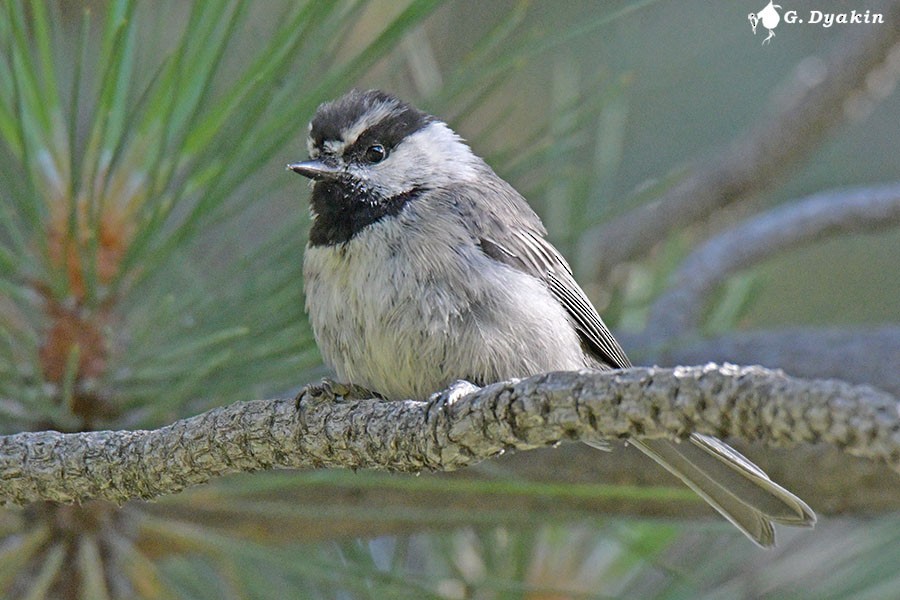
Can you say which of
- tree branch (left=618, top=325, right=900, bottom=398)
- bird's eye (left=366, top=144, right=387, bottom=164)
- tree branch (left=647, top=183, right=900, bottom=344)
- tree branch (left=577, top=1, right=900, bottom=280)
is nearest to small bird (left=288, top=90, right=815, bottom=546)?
bird's eye (left=366, top=144, right=387, bottom=164)

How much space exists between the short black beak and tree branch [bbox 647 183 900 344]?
3.19ft

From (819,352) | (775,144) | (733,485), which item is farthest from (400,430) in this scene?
(775,144)

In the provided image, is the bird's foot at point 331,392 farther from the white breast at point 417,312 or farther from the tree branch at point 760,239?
the tree branch at point 760,239

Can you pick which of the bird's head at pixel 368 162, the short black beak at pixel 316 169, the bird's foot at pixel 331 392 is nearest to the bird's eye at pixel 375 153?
the bird's head at pixel 368 162

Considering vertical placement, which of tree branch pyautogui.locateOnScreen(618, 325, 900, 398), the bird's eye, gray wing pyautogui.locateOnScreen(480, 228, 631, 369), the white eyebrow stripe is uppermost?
the white eyebrow stripe

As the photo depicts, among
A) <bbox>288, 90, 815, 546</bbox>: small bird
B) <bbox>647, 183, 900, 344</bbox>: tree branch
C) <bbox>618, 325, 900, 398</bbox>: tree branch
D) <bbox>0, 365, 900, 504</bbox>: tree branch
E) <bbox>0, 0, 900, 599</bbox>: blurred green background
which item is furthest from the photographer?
<bbox>647, 183, 900, 344</bbox>: tree branch

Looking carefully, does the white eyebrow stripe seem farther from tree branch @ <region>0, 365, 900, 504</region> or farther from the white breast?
tree branch @ <region>0, 365, 900, 504</region>

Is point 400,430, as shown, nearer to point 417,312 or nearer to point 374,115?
point 417,312

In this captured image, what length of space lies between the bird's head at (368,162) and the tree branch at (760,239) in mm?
731

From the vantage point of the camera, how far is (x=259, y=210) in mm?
3529

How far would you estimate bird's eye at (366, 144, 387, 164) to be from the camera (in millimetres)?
2584

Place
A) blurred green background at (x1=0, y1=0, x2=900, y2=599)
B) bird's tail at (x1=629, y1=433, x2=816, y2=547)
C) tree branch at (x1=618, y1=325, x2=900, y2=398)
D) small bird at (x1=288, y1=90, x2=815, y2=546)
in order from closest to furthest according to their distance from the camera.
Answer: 1. blurred green background at (x1=0, y1=0, x2=900, y2=599)
2. bird's tail at (x1=629, y1=433, x2=816, y2=547)
3. small bird at (x1=288, y1=90, x2=815, y2=546)
4. tree branch at (x1=618, y1=325, x2=900, y2=398)

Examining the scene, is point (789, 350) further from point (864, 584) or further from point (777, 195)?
point (777, 195)

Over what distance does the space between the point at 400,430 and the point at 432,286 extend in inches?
26.2
